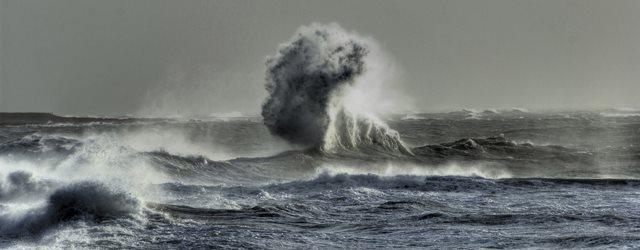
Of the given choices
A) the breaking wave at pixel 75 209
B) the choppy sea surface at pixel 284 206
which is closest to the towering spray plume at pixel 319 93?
the choppy sea surface at pixel 284 206

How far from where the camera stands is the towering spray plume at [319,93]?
32188mm

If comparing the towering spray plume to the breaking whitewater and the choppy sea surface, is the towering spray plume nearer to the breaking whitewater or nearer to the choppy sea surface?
the breaking whitewater

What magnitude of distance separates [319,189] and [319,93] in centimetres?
1348

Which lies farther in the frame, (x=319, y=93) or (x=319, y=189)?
(x=319, y=93)

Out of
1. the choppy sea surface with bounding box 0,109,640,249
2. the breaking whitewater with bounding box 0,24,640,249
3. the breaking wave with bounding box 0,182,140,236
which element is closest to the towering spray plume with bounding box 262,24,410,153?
the breaking whitewater with bounding box 0,24,640,249

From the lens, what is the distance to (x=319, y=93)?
32.4 metres

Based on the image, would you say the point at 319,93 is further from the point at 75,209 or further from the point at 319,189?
the point at 75,209

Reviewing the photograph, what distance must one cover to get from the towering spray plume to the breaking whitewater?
52 mm

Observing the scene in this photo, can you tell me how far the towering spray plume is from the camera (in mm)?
32188

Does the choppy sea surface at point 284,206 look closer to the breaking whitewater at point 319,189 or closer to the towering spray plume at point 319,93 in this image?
the breaking whitewater at point 319,189

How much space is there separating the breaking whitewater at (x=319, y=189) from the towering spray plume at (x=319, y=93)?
0.05 m

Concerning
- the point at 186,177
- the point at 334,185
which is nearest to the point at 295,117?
the point at 186,177

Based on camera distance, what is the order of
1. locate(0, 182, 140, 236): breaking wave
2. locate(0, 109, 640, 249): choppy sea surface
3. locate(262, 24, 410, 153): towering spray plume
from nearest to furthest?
locate(0, 109, 640, 249): choppy sea surface, locate(0, 182, 140, 236): breaking wave, locate(262, 24, 410, 153): towering spray plume

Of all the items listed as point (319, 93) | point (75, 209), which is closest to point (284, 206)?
point (75, 209)
